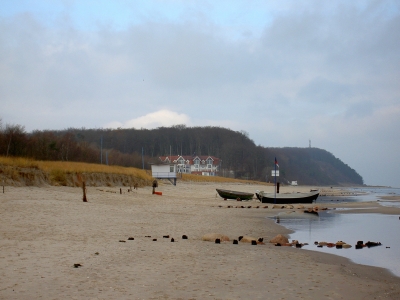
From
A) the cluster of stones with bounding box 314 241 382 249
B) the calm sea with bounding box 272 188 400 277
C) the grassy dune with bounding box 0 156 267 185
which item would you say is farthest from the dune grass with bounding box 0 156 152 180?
the cluster of stones with bounding box 314 241 382 249

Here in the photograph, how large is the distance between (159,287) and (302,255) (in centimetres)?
525

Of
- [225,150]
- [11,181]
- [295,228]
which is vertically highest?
[225,150]

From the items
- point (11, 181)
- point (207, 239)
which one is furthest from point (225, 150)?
point (207, 239)

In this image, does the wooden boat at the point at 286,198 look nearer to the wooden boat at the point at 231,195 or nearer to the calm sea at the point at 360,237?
the wooden boat at the point at 231,195

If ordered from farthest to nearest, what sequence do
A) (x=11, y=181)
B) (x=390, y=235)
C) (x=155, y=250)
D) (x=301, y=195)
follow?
(x=301, y=195) < (x=11, y=181) < (x=390, y=235) < (x=155, y=250)

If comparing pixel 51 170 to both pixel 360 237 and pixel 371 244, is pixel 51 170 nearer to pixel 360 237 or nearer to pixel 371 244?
pixel 360 237

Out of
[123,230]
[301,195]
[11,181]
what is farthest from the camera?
[301,195]

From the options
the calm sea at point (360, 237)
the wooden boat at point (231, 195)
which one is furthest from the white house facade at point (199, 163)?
the calm sea at point (360, 237)

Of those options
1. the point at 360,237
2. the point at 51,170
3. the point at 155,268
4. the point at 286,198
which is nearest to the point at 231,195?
the point at 286,198

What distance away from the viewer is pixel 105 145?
470 feet

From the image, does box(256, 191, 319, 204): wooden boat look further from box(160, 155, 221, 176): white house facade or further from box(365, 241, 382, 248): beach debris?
box(160, 155, 221, 176): white house facade

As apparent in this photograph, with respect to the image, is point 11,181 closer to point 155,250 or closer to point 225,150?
point 155,250

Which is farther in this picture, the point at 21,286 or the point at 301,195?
the point at 301,195

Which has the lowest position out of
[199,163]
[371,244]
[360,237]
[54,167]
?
[360,237]
